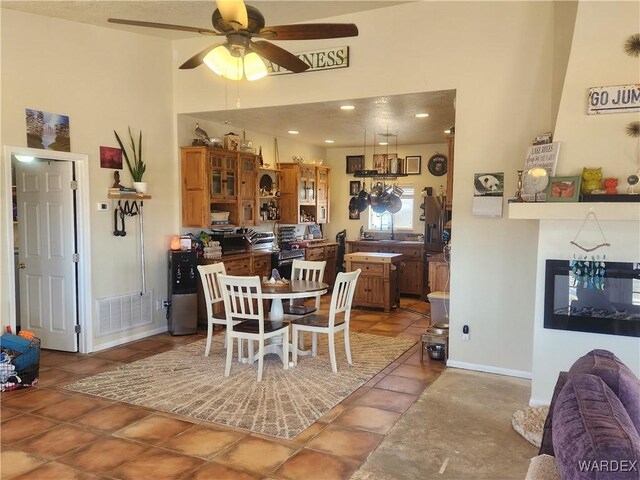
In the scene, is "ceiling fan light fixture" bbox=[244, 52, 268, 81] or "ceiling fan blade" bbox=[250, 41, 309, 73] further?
"ceiling fan light fixture" bbox=[244, 52, 268, 81]

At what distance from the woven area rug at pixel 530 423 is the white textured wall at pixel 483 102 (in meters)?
0.99

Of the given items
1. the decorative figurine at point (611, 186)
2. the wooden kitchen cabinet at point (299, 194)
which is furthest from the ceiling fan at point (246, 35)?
the wooden kitchen cabinet at point (299, 194)

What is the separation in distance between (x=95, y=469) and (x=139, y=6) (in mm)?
3800

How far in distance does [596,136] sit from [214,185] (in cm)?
432

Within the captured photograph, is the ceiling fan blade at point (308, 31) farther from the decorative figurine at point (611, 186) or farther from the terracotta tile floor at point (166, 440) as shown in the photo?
the terracotta tile floor at point (166, 440)

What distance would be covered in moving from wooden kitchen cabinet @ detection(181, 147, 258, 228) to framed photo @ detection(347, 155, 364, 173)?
2.85 meters

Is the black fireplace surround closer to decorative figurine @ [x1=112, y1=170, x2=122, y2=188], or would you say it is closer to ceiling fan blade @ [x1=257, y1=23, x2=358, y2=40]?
ceiling fan blade @ [x1=257, y1=23, x2=358, y2=40]

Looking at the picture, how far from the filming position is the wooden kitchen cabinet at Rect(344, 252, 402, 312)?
275 inches

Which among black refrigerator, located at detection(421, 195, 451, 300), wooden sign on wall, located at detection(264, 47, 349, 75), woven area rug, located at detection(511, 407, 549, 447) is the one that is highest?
wooden sign on wall, located at detection(264, 47, 349, 75)

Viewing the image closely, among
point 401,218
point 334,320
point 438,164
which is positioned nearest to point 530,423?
point 334,320

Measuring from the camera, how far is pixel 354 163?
30.3ft

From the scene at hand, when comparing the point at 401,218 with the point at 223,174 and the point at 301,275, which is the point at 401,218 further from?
the point at 301,275

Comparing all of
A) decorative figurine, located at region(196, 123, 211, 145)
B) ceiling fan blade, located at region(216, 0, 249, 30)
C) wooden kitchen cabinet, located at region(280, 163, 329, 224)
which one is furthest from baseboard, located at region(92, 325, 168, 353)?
ceiling fan blade, located at region(216, 0, 249, 30)

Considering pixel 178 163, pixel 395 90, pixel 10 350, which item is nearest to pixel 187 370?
pixel 10 350
